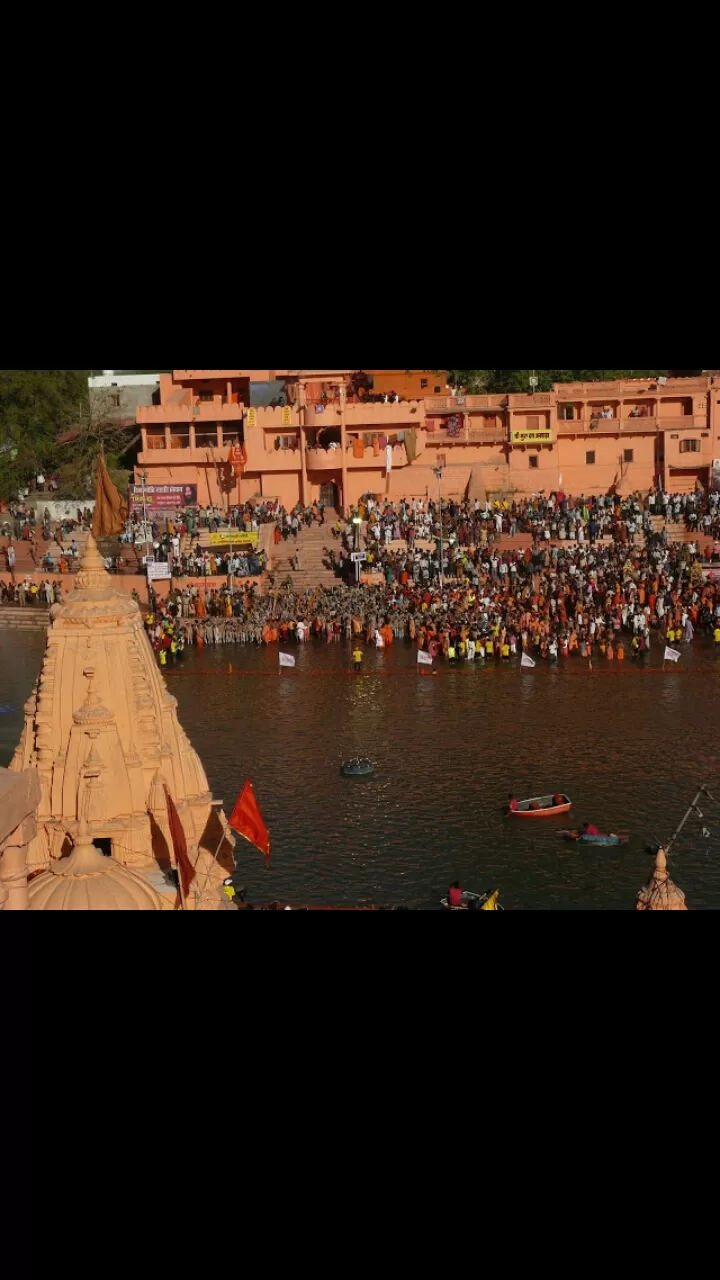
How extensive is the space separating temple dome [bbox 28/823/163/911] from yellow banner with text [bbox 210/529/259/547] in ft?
92.0

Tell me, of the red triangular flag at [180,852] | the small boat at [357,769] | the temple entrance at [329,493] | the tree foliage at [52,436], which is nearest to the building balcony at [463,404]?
the temple entrance at [329,493]

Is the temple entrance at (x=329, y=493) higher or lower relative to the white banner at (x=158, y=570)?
higher

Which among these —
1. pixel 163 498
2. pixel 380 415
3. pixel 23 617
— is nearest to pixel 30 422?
pixel 163 498

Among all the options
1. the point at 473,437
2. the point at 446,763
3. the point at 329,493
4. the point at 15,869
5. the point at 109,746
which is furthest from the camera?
the point at 473,437

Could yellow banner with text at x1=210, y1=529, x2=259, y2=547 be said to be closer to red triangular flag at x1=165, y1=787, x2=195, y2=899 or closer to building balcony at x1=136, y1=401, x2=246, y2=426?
building balcony at x1=136, y1=401, x2=246, y2=426

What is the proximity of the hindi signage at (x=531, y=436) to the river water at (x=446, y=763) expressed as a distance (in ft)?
42.9

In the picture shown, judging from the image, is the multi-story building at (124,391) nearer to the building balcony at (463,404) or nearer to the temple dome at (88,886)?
the building balcony at (463,404)

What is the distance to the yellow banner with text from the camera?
128ft

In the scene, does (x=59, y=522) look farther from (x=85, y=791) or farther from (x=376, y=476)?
(x=85, y=791)

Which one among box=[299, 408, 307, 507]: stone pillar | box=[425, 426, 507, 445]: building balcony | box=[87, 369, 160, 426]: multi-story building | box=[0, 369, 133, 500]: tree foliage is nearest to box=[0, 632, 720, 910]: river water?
box=[299, 408, 307, 507]: stone pillar

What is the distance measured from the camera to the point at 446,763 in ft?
79.7

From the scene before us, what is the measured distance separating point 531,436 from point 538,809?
24.2 meters

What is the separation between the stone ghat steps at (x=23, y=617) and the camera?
121 ft

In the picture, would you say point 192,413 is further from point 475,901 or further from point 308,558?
point 475,901
